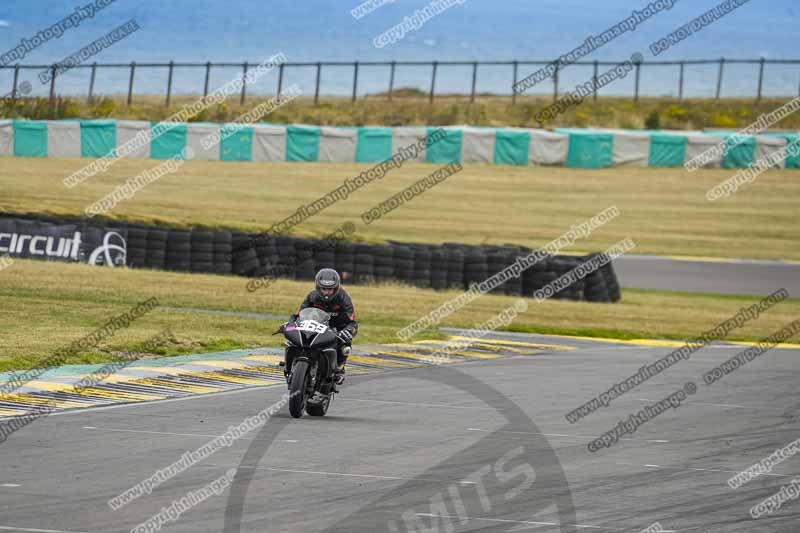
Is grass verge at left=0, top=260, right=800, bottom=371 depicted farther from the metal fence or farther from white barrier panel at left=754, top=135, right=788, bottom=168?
the metal fence

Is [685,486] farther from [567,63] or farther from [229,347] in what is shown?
[567,63]

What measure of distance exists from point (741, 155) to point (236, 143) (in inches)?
794

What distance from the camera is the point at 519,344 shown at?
76.2 feet

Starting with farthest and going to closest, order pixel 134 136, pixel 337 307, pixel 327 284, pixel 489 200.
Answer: pixel 134 136 < pixel 489 200 < pixel 337 307 < pixel 327 284

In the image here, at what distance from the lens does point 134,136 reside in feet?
163

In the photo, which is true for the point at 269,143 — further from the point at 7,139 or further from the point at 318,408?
the point at 318,408

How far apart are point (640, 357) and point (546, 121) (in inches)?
1496

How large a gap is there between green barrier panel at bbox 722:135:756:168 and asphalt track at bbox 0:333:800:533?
3502 cm

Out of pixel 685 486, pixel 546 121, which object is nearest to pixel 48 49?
pixel 546 121

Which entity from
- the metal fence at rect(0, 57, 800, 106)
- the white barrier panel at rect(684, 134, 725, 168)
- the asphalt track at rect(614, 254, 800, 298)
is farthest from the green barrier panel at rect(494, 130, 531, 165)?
the asphalt track at rect(614, 254, 800, 298)

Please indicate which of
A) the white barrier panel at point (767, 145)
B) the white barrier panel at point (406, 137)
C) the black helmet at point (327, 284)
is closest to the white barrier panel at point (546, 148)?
the white barrier panel at point (406, 137)

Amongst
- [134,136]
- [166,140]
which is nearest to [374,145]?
[166,140]

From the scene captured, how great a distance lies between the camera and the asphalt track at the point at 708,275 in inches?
1364

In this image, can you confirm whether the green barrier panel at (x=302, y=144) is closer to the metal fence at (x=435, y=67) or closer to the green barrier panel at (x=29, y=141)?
the metal fence at (x=435, y=67)
